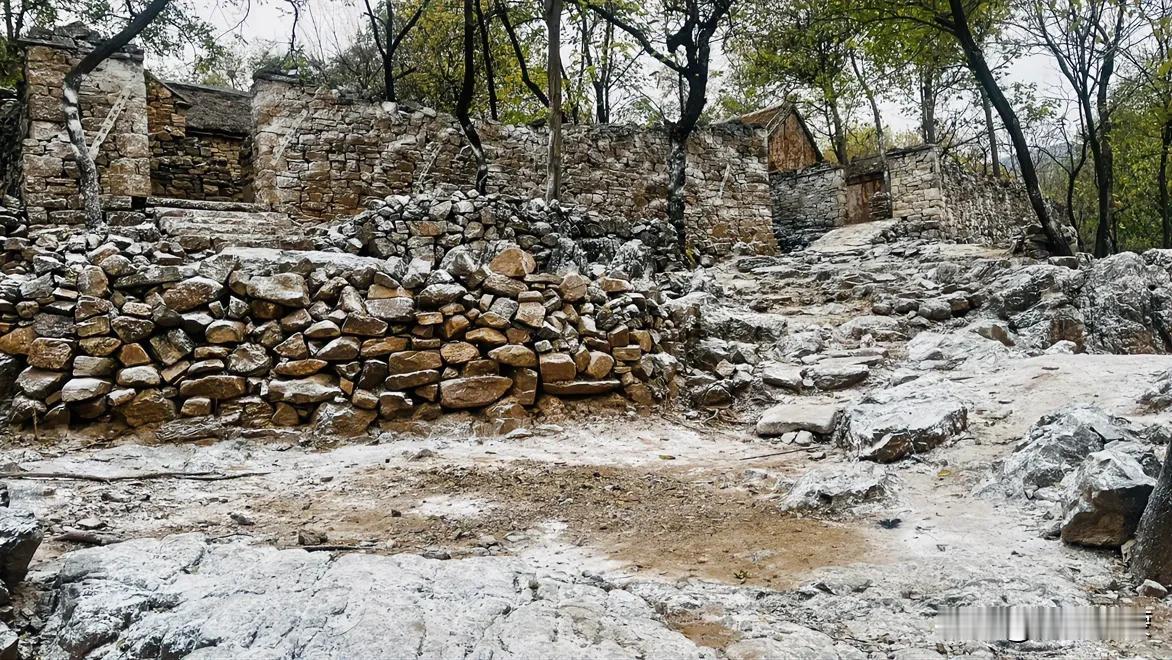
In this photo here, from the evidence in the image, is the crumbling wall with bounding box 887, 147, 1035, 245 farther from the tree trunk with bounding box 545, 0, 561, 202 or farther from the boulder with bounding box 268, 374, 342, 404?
the boulder with bounding box 268, 374, 342, 404

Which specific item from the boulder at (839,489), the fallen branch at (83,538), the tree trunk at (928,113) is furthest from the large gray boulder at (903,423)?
the tree trunk at (928,113)

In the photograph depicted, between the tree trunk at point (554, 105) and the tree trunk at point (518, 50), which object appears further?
the tree trunk at point (518, 50)

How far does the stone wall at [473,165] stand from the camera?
10023mm

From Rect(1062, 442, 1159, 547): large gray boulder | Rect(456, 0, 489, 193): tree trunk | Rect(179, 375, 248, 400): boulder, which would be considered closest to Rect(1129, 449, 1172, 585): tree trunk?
Rect(1062, 442, 1159, 547): large gray boulder

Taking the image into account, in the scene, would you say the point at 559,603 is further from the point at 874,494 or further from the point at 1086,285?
the point at 1086,285

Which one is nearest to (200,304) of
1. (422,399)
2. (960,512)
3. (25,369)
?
(25,369)

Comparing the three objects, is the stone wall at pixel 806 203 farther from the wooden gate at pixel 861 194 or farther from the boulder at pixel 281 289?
the boulder at pixel 281 289

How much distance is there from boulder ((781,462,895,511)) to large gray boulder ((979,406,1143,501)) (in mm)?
483

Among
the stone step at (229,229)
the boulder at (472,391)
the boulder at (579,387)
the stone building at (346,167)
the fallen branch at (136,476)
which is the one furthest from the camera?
the stone building at (346,167)

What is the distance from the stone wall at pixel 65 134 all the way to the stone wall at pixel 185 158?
1.52 m

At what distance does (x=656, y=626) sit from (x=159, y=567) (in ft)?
5.63

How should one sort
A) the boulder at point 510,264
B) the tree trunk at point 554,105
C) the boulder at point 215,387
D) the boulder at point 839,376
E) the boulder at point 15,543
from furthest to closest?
the tree trunk at point 554,105 < the boulder at point 839,376 < the boulder at point 510,264 < the boulder at point 215,387 < the boulder at point 15,543

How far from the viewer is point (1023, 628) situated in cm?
201

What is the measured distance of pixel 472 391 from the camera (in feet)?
17.3
